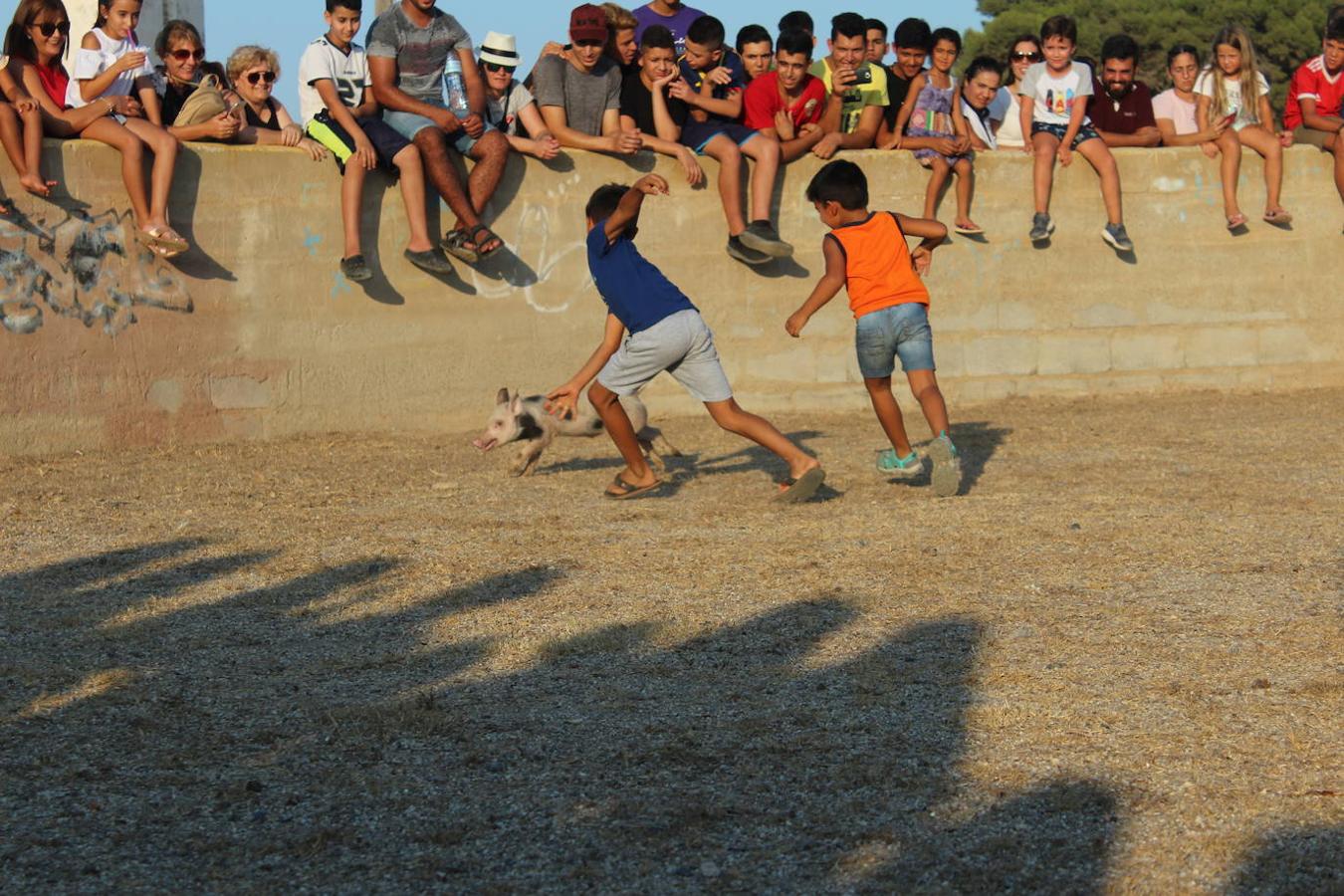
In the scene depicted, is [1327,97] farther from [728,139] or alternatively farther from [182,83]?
[182,83]

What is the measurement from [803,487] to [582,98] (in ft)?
13.5

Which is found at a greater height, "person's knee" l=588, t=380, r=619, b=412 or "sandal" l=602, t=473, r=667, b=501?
"person's knee" l=588, t=380, r=619, b=412

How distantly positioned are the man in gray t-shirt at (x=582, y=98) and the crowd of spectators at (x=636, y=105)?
1 cm

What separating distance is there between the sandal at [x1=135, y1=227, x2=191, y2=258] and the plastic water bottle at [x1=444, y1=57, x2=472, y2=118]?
6.16 feet

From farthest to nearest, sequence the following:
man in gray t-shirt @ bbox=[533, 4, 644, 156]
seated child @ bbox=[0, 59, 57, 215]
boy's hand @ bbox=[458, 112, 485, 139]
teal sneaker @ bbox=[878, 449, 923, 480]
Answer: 1. man in gray t-shirt @ bbox=[533, 4, 644, 156]
2. boy's hand @ bbox=[458, 112, 485, 139]
3. seated child @ bbox=[0, 59, 57, 215]
4. teal sneaker @ bbox=[878, 449, 923, 480]

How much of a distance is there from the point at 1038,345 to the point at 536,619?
7.30m

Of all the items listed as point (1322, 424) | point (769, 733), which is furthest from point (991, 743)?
point (1322, 424)

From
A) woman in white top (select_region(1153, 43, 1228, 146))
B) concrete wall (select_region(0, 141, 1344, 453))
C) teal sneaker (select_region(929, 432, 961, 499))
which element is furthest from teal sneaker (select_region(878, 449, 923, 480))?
woman in white top (select_region(1153, 43, 1228, 146))

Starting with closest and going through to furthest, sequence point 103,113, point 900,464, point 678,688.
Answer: point 678,688 → point 900,464 → point 103,113

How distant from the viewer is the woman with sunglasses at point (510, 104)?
435 inches

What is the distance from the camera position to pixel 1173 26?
120 feet

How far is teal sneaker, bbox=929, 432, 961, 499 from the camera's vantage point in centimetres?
836

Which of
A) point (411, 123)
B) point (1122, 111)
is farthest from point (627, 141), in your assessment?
point (1122, 111)

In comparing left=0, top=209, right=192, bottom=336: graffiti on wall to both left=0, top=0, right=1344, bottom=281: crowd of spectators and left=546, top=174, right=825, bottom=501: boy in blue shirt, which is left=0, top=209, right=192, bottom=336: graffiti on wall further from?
left=546, top=174, right=825, bottom=501: boy in blue shirt
